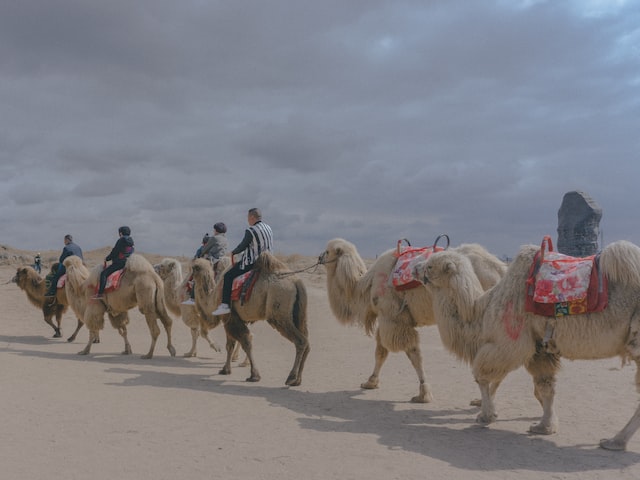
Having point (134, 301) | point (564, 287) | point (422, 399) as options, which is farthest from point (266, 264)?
point (564, 287)

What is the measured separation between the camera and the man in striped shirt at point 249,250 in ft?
30.5

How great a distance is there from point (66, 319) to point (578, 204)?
21.4m

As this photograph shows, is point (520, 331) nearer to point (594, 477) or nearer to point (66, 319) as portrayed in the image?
point (594, 477)

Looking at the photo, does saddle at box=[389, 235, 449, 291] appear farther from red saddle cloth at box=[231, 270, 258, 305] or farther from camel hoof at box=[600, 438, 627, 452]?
camel hoof at box=[600, 438, 627, 452]

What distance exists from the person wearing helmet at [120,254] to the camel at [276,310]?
355cm

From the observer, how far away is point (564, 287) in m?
5.53

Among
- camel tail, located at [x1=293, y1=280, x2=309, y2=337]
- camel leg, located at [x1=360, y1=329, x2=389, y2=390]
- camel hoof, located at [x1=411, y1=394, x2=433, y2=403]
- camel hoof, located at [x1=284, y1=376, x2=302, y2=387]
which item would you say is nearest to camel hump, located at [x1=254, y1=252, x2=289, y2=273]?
camel tail, located at [x1=293, y1=280, x2=309, y2=337]

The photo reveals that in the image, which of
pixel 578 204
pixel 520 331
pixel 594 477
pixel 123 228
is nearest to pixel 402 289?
pixel 520 331

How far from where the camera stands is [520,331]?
5.79 metres

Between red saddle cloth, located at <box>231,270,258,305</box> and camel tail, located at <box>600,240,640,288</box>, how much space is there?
535 cm

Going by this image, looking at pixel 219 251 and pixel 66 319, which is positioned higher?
pixel 219 251

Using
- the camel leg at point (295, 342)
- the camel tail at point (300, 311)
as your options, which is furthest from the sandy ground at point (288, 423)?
the camel tail at point (300, 311)

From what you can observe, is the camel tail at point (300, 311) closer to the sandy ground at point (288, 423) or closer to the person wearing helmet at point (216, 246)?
the sandy ground at point (288, 423)

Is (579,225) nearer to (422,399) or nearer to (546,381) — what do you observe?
(422,399)
